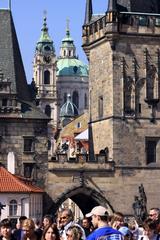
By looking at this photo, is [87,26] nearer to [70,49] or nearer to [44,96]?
[44,96]

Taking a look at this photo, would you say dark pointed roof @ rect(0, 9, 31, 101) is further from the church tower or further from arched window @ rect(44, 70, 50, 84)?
arched window @ rect(44, 70, 50, 84)

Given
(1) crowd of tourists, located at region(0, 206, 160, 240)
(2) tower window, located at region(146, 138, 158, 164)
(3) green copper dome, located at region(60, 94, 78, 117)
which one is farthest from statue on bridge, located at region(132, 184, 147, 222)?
(3) green copper dome, located at region(60, 94, 78, 117)

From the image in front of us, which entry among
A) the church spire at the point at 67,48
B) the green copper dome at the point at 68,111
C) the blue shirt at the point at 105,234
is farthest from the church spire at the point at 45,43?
the blue shirt at the point at 105,234

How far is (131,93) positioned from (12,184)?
841 centimetres

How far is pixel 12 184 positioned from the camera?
1666 inches

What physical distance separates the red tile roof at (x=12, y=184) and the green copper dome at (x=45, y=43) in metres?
117

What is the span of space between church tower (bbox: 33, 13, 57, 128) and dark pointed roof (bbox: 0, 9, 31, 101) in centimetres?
10198

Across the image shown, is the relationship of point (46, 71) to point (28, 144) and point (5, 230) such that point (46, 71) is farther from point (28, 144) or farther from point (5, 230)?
point (5, 230)

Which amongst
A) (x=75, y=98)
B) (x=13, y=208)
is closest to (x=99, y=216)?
(x=13, y=208)

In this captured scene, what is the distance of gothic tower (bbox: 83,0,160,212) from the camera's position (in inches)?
1800

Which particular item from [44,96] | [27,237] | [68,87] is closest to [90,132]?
[27,237]

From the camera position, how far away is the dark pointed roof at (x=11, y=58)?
152ft

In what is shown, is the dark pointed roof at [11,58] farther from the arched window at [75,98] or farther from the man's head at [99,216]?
the arched window at [75,98]

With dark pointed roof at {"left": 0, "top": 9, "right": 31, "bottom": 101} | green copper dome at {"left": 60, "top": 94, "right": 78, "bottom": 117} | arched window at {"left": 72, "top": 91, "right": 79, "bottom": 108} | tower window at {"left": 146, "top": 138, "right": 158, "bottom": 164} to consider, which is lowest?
tower window at {"left": 146, "top": 138, "right": 158, "bottom": 164}
